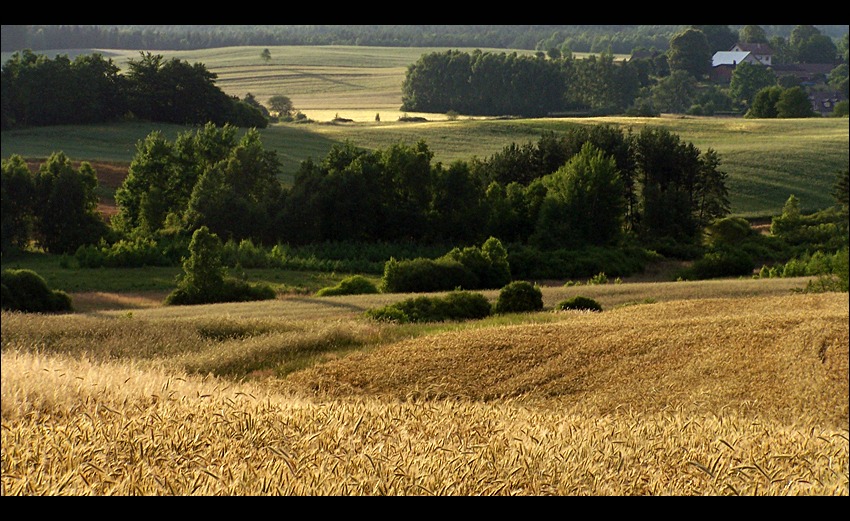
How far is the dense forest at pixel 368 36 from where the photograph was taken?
1061 cm

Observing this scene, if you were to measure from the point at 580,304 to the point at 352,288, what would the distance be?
4068 millimetres

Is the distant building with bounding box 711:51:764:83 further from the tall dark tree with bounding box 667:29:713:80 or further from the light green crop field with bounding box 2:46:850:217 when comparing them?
the light green crop field with bounding box 2:46:850:217

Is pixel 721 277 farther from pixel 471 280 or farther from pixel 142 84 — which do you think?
pixel 142 84

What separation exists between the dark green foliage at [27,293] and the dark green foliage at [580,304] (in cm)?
718

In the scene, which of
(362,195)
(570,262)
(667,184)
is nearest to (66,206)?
(362,195)

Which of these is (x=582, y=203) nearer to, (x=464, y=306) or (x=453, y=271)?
(x=453, y=271)

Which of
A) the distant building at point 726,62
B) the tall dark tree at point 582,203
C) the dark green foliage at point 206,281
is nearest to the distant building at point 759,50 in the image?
the distant building at point 726,62

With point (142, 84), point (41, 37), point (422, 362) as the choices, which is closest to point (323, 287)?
point (422, 362)

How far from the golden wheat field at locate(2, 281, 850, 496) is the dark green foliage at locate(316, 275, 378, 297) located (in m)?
0.23

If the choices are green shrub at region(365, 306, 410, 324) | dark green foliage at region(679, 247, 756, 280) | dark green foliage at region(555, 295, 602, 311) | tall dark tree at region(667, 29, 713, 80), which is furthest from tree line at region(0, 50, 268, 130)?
dark green foliage at region(679, 247, 756, 280)

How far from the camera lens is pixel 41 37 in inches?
391

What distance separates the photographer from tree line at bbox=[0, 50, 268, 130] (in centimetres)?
1096

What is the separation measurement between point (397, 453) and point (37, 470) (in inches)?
95.8

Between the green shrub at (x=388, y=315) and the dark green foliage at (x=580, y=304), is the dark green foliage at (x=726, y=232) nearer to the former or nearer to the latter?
the dark green foliage at (x=580, y=304)
